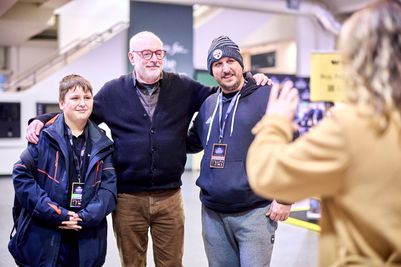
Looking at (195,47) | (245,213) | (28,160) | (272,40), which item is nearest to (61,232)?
(28,160)

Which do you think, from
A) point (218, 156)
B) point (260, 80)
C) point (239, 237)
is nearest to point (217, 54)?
point (260, 80)

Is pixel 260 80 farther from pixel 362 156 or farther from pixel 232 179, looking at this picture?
pixel 362 156

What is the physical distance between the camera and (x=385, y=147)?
1.16 meters

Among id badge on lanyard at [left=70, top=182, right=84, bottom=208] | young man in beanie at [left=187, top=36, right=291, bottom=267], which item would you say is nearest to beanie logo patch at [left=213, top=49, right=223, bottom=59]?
young man in beanie at [left=187, top=36, right=291, bottom=267]

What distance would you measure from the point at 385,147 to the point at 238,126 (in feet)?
4.84

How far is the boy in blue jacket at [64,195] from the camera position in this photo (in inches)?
101

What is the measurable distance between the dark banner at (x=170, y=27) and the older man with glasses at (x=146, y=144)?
7815 mm

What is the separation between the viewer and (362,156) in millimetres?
1158

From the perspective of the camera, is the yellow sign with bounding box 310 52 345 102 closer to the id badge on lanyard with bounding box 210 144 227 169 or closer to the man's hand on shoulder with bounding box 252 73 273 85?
the man's hand on shoulder with bounding box 252 73 273 85

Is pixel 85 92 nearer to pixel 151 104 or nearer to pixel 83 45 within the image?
pixel 151 104

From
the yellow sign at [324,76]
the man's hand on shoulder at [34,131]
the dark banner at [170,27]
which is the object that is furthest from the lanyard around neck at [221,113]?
the dark banner at [170,27]

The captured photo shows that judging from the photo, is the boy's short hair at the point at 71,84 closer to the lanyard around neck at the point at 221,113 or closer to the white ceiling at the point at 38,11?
the lanyard around neck at the point at 221,113

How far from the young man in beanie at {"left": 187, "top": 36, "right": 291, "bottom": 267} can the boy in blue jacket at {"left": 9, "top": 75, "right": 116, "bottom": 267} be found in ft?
1.84

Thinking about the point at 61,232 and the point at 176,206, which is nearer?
the point at 61,232
